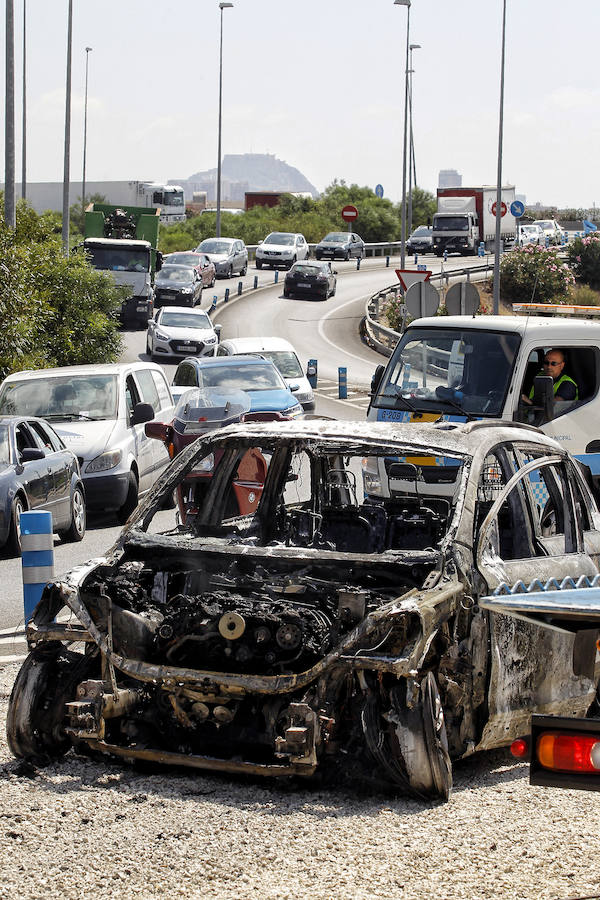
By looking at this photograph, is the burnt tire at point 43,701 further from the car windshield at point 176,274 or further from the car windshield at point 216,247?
the car windshield at point 216,247

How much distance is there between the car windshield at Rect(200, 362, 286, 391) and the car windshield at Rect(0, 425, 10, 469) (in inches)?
252

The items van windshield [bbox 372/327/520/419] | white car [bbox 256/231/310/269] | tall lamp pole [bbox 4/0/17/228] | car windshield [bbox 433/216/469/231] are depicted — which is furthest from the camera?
car windshield [bbox 433/216/469/231]

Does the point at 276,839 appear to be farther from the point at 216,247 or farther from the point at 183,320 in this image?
the point at 216,247

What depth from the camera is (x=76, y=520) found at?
14.8 metres

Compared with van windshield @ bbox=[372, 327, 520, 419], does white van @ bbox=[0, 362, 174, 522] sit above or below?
below

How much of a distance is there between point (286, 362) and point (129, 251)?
17081 mm

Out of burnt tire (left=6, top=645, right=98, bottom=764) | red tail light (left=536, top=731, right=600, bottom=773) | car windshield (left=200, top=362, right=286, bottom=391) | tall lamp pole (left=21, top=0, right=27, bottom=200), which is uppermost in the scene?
tall lamp pole (left=21, top=0, right=27, bottom=200)

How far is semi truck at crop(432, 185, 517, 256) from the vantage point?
6581 cm

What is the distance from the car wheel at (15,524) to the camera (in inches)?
529

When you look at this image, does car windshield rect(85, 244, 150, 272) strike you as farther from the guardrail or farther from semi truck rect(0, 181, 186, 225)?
semi truck rect(0, 181, 186, 225)

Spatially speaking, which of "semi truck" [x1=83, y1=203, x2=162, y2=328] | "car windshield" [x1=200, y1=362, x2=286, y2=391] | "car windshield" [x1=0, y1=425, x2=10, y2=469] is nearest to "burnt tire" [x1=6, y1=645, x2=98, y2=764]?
"car windshield" [x1=0, y1=425, x2=10, y2=469]

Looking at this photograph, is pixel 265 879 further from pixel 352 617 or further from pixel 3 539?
pixel 3 539

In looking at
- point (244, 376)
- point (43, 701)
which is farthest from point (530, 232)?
point (43, 701)

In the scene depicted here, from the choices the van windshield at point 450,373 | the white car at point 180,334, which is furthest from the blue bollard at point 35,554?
the white car at point 180,334
